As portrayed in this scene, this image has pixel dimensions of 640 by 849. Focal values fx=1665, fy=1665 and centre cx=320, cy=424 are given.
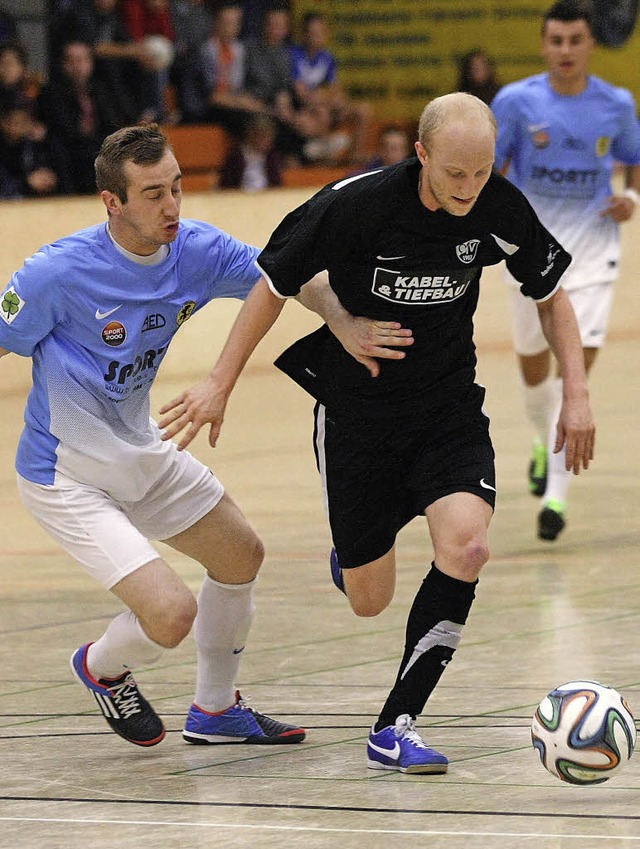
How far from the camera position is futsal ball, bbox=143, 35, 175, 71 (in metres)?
16.1

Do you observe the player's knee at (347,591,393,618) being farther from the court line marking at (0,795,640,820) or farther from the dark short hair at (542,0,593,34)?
the dark short hair at (542,0,593,34)

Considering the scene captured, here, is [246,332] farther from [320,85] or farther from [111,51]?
[320,85]

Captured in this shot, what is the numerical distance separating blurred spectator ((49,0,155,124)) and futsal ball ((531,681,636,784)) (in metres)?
11.7

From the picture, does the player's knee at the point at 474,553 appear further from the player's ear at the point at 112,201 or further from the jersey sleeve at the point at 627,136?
the jersey sleeve at the point at 627,136

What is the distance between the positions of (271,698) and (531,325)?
3.81 m

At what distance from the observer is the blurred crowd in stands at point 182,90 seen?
14719mm

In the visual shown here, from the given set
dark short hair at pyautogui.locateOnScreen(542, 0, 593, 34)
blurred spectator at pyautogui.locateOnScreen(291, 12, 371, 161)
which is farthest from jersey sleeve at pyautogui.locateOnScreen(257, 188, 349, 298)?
blurred spectator at pyautogui.locateOnScreen(291, 12, 371, 161)

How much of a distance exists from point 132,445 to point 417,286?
1.00 metres

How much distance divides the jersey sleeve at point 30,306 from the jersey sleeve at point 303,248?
24.6 inches

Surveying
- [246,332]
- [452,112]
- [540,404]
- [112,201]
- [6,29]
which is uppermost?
[452,112]

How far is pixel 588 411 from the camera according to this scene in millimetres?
4898

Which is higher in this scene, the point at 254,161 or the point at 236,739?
the point at 236,739

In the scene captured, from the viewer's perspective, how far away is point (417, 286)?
487cm

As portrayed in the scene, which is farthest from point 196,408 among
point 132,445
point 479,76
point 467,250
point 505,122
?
point 479,76
